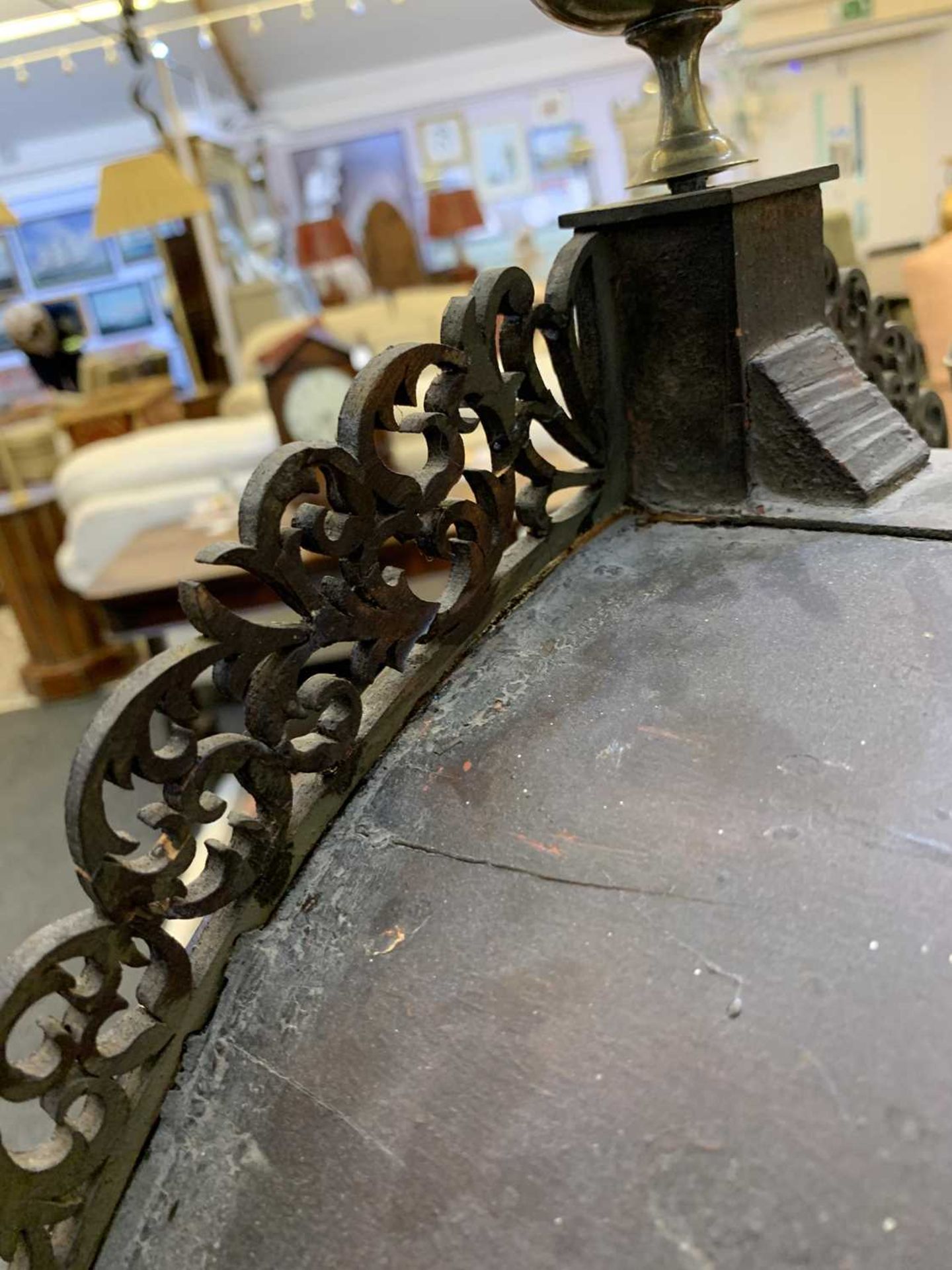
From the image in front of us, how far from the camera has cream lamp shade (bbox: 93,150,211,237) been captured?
385 cm

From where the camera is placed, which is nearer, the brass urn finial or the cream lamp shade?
the brass urn finial

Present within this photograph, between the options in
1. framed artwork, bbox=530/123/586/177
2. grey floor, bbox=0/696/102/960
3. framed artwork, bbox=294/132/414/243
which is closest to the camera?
grey floor, bbox=0/696/102/960

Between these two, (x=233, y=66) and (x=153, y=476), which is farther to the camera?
(x=233, y=66)

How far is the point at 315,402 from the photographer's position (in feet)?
8.17

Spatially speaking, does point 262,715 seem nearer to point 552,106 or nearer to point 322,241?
point 322,241

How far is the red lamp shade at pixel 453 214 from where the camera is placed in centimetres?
591

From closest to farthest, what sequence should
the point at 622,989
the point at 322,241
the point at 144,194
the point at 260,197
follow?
the point at 622,989, the point at 144,194, the point at 322,241, the point at 260,197

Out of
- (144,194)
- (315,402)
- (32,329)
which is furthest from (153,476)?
(32,329)

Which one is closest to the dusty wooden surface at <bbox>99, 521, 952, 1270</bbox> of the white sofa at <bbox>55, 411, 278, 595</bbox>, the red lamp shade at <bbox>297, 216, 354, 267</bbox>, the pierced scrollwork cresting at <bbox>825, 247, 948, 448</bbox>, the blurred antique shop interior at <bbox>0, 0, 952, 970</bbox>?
the pierced scrollwork cresting at <bbox>825, 247, 948, 448</bbox>

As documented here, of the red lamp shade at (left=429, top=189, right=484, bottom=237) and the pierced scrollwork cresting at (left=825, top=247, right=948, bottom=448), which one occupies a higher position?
the red lamp shade at (left=429, top=189, right=484, bottom=237)

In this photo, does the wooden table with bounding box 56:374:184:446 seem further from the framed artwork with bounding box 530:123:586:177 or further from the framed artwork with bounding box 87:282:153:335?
the framed artwork with bounding box 530:123:586:177

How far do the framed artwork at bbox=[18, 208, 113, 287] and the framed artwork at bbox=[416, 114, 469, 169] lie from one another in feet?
7.18

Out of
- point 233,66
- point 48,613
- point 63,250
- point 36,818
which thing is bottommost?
point 36,818

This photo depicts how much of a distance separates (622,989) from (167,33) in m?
6.33
